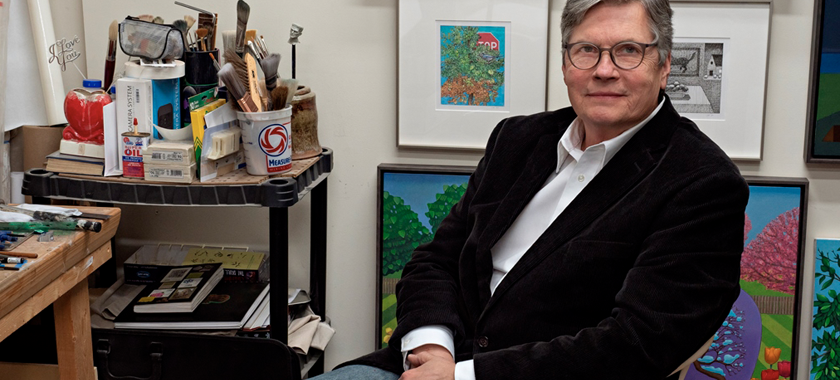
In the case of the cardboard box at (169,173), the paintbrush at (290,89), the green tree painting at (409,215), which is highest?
the paintbrush at (290,89)

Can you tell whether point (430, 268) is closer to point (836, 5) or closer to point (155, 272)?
point (155, 272)

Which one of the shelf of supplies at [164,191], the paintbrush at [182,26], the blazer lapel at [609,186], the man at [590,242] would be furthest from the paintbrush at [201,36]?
the blazer lapel at [609,186]

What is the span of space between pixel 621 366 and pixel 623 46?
0.52m

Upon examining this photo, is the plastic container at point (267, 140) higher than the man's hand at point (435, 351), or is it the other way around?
the plastic container at point (267, 140)

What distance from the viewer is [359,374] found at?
4.97ft

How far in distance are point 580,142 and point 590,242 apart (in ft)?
0.85

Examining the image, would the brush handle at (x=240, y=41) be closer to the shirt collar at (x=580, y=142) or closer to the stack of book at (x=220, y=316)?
the stack of book at (x=220, y=316)

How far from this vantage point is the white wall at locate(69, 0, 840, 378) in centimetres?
213

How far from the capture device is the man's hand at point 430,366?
1399 mm

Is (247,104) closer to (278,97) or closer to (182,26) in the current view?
(278,97)

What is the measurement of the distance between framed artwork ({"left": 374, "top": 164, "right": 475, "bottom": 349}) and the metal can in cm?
67

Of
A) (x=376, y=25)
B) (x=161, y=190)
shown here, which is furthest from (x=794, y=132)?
(x=161, y=190)

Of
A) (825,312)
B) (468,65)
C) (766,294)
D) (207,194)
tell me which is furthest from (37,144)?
(825,312)

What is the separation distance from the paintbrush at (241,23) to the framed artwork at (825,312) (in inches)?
60.8
